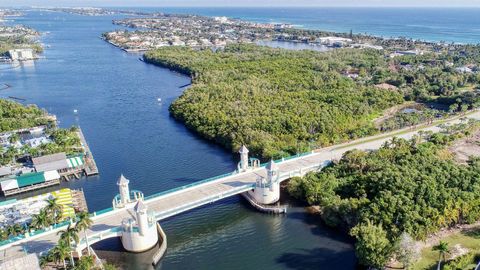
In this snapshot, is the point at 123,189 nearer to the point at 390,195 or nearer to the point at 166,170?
the point at 166,170

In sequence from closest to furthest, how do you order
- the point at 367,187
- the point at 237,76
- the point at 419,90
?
the point at 367,187
the point at 419,90
the point at 237,76

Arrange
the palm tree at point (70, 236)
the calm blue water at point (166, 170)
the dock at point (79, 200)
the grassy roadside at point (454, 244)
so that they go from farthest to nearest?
the dock at point (79, 200)
the calm blue water at point (166, 170)
the grassy roadside at point (454, 244)
the palm tree at point (70, 236)

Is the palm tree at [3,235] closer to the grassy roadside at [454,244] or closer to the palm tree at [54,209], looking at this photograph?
the palm tree at [54,209]

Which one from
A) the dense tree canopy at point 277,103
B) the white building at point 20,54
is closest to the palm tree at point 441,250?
the dense tree canopy at point 277,103

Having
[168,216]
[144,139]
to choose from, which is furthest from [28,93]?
[168,216]

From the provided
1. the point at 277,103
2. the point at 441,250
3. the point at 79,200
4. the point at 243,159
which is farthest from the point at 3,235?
the point at 277,103

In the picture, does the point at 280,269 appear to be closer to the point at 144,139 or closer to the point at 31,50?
the point at 144,139
